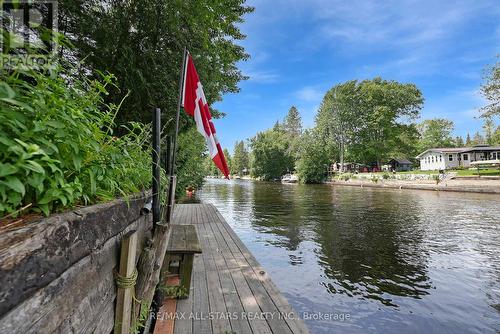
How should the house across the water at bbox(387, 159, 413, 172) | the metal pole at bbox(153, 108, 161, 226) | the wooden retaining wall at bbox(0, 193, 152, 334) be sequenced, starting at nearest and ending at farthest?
the wooden retaining wall at bbox(0, 193, 152, 334)
the metal pole at bbox(153, 108, 161, 226)
the house across the water at bbox(387, 159, 413, 172)

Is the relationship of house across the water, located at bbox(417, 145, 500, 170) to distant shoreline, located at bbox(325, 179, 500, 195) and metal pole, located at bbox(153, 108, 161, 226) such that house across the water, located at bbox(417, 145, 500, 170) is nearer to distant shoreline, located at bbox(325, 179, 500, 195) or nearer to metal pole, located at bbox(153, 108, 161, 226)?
distant shoreline, located at bbox(325, 179, 500, 195)

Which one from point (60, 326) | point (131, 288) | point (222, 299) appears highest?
point (60, 326)

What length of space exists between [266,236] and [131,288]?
937 cm

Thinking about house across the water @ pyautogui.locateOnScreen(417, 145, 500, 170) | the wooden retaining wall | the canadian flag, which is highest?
house across the water @ pyautogui.locateOnScreen(417, 145, 500, 170)

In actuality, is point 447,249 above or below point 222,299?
below

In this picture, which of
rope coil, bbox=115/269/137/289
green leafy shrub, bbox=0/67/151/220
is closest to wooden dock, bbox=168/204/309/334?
rope coil, bbox=115/269/137/289

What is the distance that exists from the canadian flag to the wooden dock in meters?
1.78

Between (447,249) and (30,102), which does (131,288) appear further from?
(447,249)

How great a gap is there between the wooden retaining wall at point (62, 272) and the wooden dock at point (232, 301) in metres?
1.76

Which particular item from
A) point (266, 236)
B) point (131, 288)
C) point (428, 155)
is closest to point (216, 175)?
point (428, 155)

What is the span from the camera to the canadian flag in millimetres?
4047

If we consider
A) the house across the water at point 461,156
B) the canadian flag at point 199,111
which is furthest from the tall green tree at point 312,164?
the canadian flag at point 199,111

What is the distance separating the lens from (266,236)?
36.5ft

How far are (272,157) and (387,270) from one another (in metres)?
65.2
